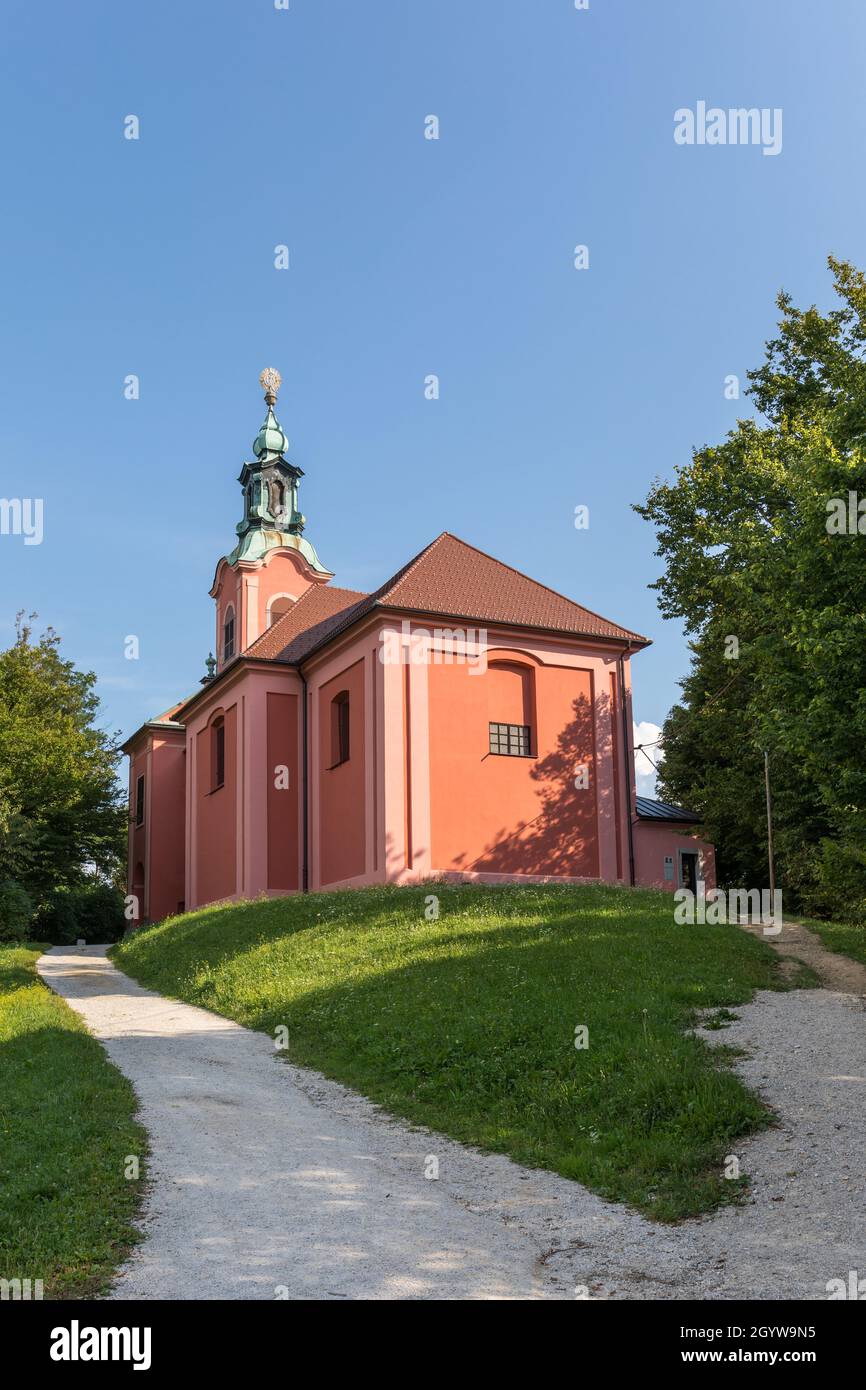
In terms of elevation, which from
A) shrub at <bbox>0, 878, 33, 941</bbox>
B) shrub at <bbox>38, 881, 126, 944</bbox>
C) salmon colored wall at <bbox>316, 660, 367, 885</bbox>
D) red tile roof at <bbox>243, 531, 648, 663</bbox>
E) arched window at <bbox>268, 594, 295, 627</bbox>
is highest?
arched window at <bbox>268, 594, 295, 627</bbox>

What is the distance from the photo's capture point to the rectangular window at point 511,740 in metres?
28.1

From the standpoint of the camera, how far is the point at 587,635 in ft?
96.7

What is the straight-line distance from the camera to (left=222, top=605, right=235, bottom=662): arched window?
4194cm

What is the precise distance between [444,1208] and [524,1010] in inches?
193

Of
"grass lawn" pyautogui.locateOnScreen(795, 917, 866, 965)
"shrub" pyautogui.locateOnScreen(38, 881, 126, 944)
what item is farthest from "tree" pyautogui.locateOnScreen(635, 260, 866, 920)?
"shrub" pyautogui.locateOnScreen(38, 881, 126, 944)

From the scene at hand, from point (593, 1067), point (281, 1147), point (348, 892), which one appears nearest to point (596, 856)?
point (348, 892)

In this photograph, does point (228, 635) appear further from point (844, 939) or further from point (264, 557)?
point (844, 939)

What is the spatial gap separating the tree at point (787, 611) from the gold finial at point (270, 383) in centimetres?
1979

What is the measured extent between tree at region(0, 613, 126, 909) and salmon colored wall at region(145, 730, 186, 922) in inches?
83.1

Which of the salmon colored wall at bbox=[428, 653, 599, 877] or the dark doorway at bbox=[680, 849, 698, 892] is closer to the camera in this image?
the salmon colored wall at bbox=[428, 653, 599, 877]

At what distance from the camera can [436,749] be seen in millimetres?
26922

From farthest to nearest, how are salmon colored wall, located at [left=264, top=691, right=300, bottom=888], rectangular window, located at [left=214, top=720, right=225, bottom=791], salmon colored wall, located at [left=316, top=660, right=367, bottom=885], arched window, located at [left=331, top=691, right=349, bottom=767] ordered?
rectangular window, located at [left=214, top=720, right=225, bottom=791], salmon colored wall, located at [left=264, top=691, right=300, bottom=888], arched window, located at [left=331, top=691, right=349, bottom=767], salmon colored wall, located at [left=316, top=660, right=367, bottom=885]

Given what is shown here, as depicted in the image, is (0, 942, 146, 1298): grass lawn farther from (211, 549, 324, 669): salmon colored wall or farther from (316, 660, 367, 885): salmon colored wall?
(211, 549, 324, 669): salmon colored wall
